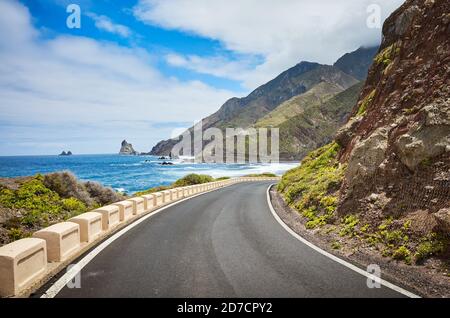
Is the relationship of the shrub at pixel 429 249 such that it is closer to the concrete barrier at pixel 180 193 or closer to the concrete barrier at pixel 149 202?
the concrete barrier at pixel 149 202

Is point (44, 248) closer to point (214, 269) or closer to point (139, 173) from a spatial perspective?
point (214, 269)

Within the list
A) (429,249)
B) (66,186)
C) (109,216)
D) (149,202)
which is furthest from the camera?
(66,186)

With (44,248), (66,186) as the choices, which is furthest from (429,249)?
(66,186)

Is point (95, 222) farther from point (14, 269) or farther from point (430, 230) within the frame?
point (430, 230)

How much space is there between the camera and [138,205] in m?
13.9

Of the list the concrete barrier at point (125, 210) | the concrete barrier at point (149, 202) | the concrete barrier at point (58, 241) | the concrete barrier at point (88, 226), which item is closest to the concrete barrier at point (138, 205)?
the concrete barrier at point (149, 202)

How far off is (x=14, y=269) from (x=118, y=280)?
1.53m

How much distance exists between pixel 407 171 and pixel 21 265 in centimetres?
950

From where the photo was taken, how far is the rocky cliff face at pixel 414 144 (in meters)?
8.24

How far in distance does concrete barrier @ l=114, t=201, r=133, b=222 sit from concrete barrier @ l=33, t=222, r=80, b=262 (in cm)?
450

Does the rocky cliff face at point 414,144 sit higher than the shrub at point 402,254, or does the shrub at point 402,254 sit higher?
the rocky cliff face at point 414,144

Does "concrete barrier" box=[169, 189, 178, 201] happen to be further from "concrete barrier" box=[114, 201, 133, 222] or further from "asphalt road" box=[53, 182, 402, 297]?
"asphalt road" box=[53, 182, 402, 297]

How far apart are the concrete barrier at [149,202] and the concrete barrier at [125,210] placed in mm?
2120
